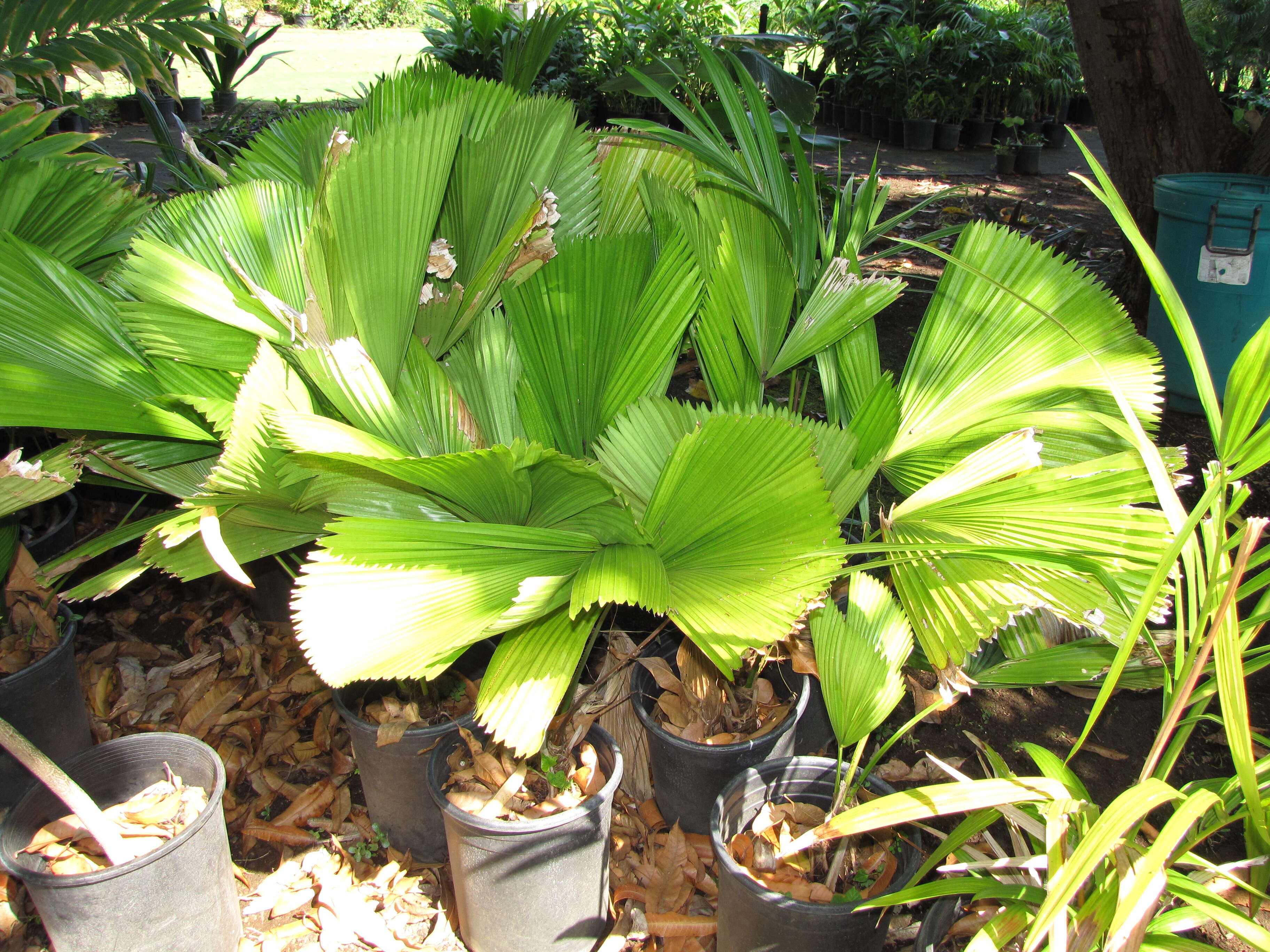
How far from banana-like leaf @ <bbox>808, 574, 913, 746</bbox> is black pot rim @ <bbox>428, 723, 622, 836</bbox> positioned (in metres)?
0.39

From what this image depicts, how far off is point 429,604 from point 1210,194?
3307mm

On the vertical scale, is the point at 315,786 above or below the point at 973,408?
below

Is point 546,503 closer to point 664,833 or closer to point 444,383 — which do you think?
point 444,383

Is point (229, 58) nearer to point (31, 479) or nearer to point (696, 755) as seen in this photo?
point (31, 479)

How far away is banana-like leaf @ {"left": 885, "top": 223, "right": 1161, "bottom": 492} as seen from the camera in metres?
1.31

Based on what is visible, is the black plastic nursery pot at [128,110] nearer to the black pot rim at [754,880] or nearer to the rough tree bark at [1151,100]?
the rough tree bark at [1151,100]

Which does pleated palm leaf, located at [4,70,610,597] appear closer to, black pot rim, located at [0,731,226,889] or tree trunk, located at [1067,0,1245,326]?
black pot rim, located at [0,731,226,889]

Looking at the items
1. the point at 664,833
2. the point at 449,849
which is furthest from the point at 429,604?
the point at 664,833

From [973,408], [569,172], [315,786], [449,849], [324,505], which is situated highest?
[569,172]

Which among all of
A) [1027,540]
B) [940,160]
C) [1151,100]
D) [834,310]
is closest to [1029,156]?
[940,160]

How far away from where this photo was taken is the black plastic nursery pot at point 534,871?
4.58ft

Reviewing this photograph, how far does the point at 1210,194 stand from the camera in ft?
10.3

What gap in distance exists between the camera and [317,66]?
13.5 metres

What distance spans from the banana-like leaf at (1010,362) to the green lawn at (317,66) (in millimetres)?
8465
